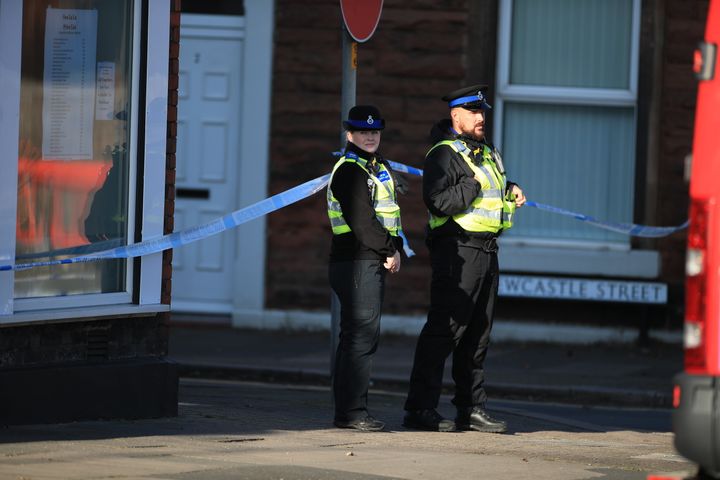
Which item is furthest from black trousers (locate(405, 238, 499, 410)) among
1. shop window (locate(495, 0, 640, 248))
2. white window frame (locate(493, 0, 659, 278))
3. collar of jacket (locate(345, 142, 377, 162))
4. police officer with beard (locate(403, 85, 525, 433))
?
shop window (locate(495, 0, 640, 248))

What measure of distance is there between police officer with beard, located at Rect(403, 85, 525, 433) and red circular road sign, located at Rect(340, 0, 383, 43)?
0.85 meters

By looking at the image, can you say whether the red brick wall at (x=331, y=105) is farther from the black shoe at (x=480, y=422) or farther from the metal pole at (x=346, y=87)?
the black shoe at (x=480, y=422)

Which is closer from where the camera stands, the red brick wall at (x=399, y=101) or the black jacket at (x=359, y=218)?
the black jacket at (x=359, y=218)

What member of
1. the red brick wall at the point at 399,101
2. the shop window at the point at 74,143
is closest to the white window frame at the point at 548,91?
the red brick wall at the point at 399,101

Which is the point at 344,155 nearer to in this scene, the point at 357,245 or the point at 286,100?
the point at 357,245

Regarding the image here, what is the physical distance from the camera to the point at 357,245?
8.44 metres

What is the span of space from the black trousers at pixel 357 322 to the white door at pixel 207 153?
587cm

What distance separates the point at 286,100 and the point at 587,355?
3.68m

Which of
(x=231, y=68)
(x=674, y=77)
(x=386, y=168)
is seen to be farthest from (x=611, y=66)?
(x=386, y=168)

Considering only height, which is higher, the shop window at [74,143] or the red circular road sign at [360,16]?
the red circular road sign at [360,16]

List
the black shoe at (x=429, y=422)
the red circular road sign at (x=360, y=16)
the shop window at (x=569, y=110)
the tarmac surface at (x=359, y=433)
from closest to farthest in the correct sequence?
1. the tarmac surface at (x=359, y=433)
2. the black shoe at (x=429, y=422)
3. the red circular road sign at (x=360, y=16)
4. the shop window at (x=569, y=110)

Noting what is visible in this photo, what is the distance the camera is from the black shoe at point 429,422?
8711 millimetres

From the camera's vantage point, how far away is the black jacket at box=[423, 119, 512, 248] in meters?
8.41

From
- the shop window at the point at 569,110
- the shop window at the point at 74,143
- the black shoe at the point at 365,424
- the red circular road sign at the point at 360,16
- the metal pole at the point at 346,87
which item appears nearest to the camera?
the shop window at the point at 74,143
